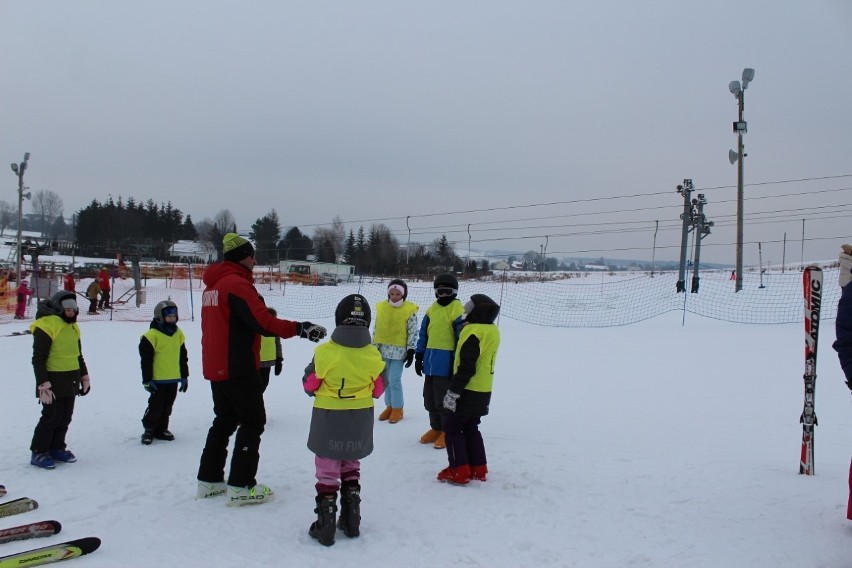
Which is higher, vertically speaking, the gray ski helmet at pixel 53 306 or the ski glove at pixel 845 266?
the ski glove at pixel 845 266

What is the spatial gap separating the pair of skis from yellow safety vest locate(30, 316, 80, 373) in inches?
62.0

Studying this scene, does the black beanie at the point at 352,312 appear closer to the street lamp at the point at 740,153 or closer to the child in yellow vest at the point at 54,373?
the child in yellow vest at the point at 54,373

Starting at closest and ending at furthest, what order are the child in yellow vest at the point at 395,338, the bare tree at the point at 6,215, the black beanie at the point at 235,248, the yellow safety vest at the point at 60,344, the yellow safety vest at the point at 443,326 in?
the black beanie at the point at 235,248 → the yellow safety vest at the point at 60,344 → the yellow safety vest at the point at 443,326 → the child in yellow vest at the point at 395,338 → the bare tree at the point at 6,215

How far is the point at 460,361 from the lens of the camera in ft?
15.4

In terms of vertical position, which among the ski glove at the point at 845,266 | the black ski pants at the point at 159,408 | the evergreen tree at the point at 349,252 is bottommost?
the black ski pants at the point at 159,408

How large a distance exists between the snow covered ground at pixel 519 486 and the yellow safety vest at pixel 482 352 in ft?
2.72

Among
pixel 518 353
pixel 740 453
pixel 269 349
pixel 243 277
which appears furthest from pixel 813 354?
pixel 518 353

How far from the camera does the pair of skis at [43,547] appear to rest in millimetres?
3198

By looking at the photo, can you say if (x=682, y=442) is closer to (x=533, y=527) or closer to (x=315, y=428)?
(x=533, y=527)

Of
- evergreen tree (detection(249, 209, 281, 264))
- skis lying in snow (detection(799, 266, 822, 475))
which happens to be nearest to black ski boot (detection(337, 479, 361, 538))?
skis lying in snow (detection(799, 266, 822, 475))

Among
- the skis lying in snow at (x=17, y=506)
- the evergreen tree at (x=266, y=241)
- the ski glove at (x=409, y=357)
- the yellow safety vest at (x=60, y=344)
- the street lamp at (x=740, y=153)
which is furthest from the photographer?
the evergreen tree at (x=266, y=241)

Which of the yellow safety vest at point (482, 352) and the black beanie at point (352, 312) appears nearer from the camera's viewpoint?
the black beanie at point (352, 312)

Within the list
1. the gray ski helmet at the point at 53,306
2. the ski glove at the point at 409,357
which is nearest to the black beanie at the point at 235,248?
the gray ski helmet at the point at 53,306

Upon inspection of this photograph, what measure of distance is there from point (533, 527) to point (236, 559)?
6.35ft
